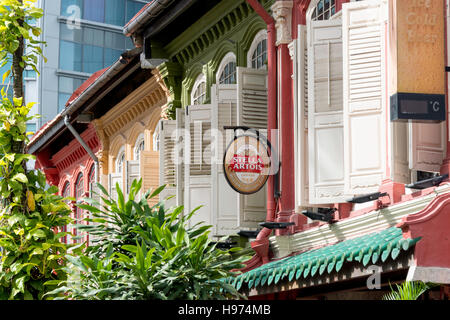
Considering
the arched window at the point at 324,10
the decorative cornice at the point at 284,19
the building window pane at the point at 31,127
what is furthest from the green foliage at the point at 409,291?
the building window pane at the point at 31,127

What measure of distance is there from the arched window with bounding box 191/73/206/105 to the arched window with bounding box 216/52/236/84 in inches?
36.1

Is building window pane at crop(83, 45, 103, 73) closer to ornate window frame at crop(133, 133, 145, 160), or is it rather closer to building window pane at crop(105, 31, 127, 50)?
building window pane at crop(105, 31, 127, 50)

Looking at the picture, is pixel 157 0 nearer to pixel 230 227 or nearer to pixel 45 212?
pixel 230 227

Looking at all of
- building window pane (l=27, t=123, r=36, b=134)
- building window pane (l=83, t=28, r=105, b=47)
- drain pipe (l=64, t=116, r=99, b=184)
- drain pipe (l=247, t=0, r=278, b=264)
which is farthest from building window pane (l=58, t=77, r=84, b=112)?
drain pipe (l=247, t=0, r=278, b=264)

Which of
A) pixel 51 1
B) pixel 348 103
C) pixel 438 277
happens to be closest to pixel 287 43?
pixel 348 103

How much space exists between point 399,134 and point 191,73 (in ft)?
34.7

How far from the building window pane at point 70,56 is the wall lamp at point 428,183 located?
49.8 meters

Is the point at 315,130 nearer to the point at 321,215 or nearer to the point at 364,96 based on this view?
the point at 321,215

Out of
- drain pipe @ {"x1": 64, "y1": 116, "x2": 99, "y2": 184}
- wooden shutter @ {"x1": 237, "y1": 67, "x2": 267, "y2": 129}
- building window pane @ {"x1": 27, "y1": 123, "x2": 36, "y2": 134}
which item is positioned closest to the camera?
wooden shutter @ {"x1": 237, "y1": 67, "x2": 267, "y2": 129}

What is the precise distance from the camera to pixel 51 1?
6141 cm

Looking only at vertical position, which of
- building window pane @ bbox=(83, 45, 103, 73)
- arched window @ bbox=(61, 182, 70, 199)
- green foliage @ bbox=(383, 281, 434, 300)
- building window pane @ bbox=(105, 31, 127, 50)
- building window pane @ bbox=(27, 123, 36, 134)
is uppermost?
building window pane @ bbox=(105, 31, 127, 50)

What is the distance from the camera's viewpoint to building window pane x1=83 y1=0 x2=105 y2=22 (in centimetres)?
6222

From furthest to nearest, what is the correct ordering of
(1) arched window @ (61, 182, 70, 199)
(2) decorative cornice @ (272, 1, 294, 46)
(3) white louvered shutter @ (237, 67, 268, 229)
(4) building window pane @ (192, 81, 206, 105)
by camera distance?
(1) arched window @ (61, 182, 70, 199)
(4) building window pane @ (192, 81, 206, 105)
(3) white louvered shutter @ (237, 67, 268, 229)
(2) decorative cornice @ (272, 1, 294, 46)

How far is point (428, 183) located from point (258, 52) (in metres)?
7.83
